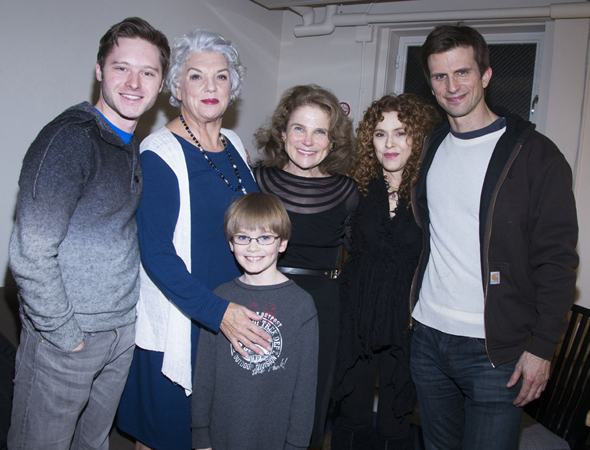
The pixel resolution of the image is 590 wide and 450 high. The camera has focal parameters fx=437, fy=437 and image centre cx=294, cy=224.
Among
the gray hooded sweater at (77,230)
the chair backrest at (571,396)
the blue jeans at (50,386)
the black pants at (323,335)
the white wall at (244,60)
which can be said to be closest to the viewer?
the gray hooded sweater at (77,230)

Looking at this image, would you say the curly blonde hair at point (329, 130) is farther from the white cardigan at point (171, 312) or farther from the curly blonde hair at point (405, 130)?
the white cardigan at point (171, 312)

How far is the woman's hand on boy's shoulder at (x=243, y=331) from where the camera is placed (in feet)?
4.92

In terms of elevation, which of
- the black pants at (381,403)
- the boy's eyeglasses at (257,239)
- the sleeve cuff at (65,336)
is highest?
the boy's eyeglasses at (257,239)

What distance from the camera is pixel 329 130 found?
6.72 feet

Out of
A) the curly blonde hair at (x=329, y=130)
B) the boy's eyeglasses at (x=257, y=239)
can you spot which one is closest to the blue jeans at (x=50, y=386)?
the boy's eyeglasses at (x=257, y=239)

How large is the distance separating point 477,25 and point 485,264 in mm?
2590

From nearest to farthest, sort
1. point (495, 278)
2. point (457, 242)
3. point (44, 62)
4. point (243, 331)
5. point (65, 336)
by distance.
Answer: point (65, 336)
point (243, 331)
point (495, 278)
point (457, 242)
point (44, 62)

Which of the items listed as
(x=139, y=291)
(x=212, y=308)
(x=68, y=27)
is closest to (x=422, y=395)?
(x=212, y=308)

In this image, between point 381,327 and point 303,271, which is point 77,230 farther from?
point 381,327

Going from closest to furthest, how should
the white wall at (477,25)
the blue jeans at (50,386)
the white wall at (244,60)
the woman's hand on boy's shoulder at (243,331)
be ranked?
the blue jeans at (50,386) → the woman's hand on boy's shoulder at (243,331) → the white wall at (244,60) → the white wall at (477,25)

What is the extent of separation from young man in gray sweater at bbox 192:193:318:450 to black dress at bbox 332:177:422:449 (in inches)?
15.3

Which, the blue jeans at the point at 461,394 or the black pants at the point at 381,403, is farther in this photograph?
the black pants at the point at 381,403

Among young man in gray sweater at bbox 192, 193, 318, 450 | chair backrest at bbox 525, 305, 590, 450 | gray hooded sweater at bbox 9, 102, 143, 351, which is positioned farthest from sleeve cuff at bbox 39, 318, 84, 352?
chair backrest at bbox 525, 305, 590, 450

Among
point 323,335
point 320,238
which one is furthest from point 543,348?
point 320,238
